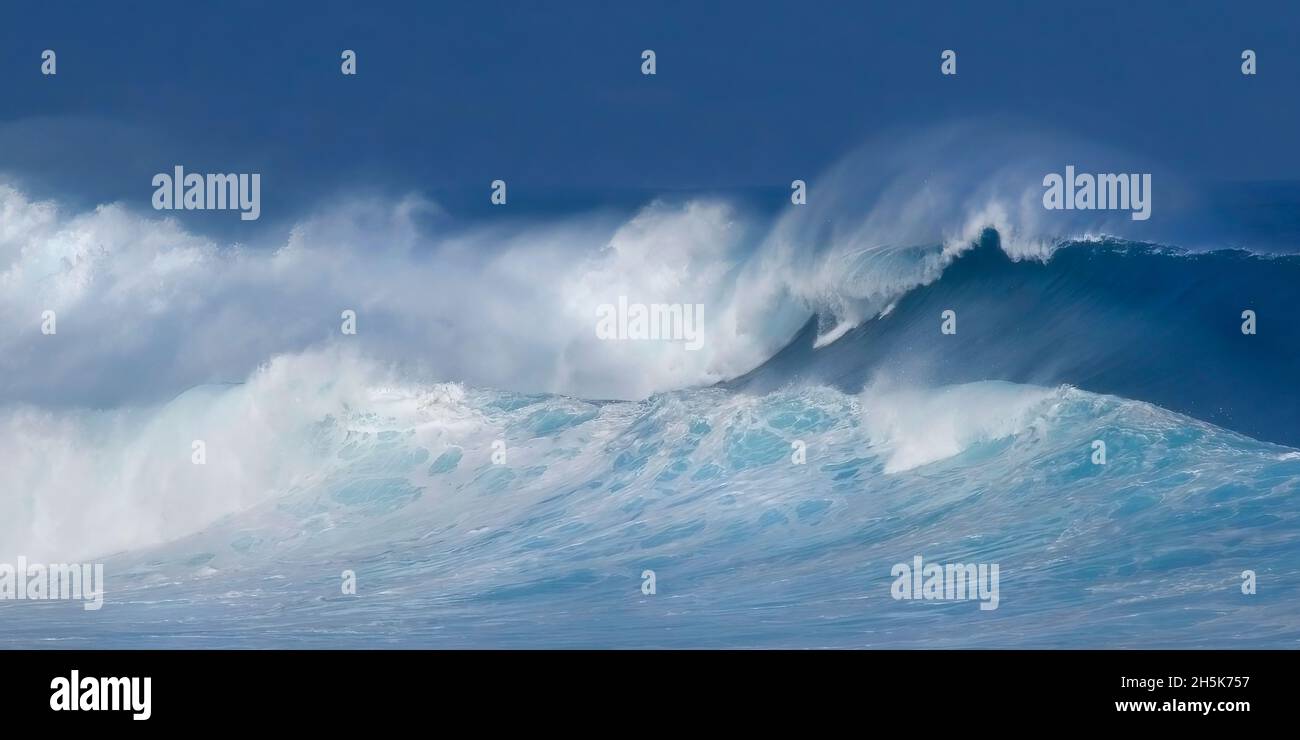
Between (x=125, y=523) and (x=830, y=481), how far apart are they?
7.48 metres

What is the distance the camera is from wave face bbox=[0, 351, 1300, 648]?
8062 millimetres

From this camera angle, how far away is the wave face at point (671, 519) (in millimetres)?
8062

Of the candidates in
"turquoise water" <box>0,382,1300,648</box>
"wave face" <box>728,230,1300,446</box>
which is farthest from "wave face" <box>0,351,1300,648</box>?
"wave face" <box>728,230,1300,446</box>

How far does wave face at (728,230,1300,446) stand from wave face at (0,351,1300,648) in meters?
0.39

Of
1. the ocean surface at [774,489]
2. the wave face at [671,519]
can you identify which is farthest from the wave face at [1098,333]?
the wave face at [671,519]

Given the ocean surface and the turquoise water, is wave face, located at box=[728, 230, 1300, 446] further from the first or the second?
the turquoise water

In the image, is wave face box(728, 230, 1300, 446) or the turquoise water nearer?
the turquoise water

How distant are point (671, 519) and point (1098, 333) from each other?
15.8ft

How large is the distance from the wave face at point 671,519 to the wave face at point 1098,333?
393 mm

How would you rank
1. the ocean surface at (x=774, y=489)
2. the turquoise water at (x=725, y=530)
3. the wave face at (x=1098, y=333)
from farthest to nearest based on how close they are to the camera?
the wave face at (x=1098, y=333), the ocean surface at (x=774, y=489), the turquoise water at (x=725, y=530)

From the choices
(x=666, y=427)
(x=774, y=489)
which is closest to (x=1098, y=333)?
(x=774, y=489)

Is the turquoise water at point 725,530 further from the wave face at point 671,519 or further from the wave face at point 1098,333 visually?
the wave face at point 1098,333

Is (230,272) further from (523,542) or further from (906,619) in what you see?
(906,619)
